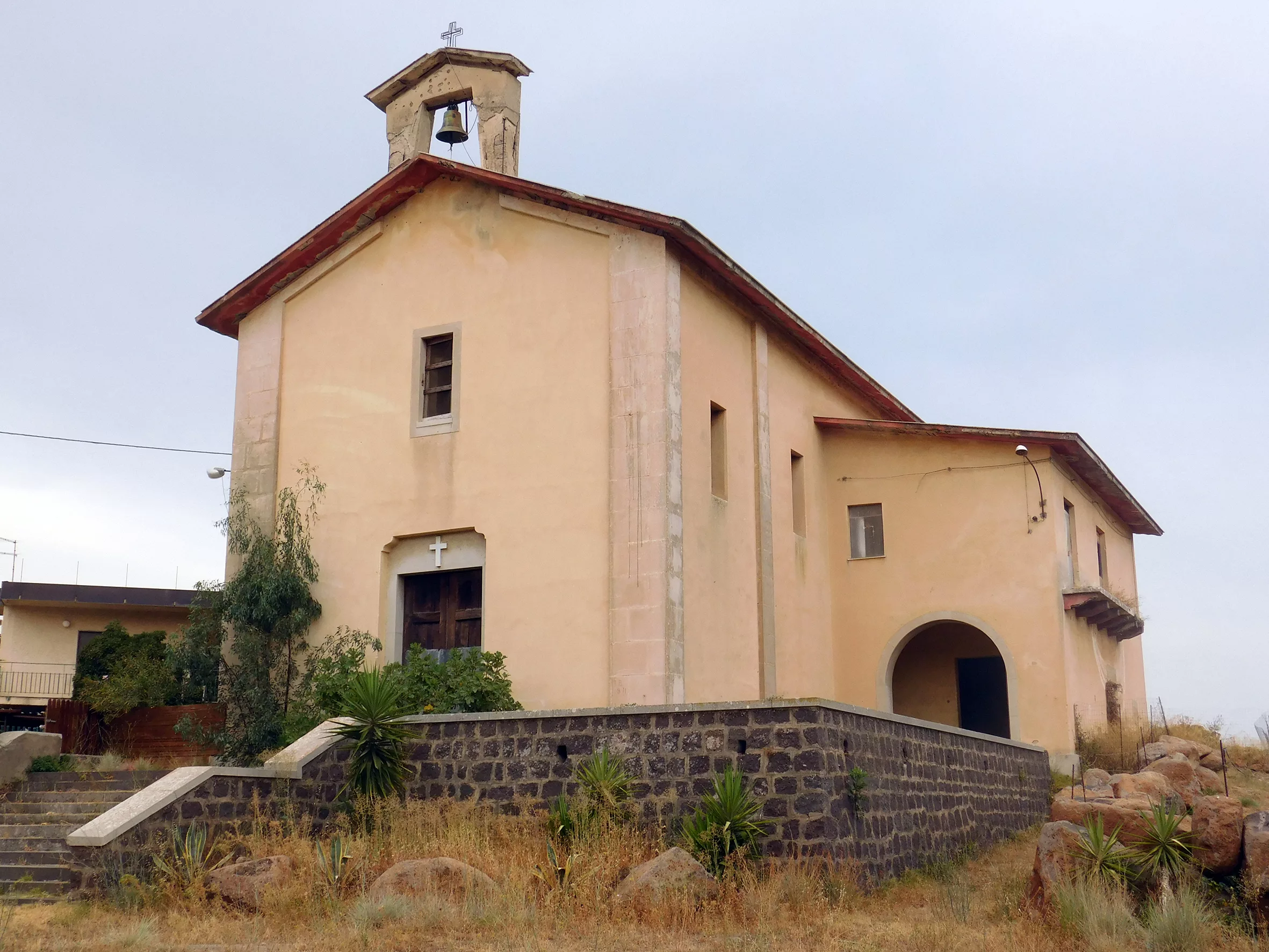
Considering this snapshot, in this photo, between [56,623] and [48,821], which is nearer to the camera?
[48,821]

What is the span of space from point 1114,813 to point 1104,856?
0.78 metres

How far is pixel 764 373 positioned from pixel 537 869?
35.1 ft

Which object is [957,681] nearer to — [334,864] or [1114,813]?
[1114,813]

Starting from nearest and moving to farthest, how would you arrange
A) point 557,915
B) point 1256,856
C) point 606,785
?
point 1256,856
point 557,915
point 606,785

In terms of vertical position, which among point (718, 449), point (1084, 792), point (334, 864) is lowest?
point (334, 864)

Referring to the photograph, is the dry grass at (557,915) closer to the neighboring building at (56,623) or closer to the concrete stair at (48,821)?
the concrete stair at (48,821)

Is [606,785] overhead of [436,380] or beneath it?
beneath

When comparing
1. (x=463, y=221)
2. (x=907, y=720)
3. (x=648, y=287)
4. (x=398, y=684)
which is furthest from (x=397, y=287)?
(x=907, y=720)

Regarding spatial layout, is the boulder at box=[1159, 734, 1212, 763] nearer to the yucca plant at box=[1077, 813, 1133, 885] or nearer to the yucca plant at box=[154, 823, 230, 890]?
the yucca plant at box=[1077, 813, 1133, 885]

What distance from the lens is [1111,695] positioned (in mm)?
25953

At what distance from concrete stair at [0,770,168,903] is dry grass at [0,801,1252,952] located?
72 cm

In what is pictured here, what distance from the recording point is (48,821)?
49.2ft

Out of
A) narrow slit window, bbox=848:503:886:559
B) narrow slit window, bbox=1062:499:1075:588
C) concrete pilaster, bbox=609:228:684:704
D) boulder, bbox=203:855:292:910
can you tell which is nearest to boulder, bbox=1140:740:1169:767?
narrow slit window, bbox=1062:499:1075:588

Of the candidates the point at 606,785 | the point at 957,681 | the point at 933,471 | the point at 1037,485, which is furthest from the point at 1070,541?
the point at 606,785
